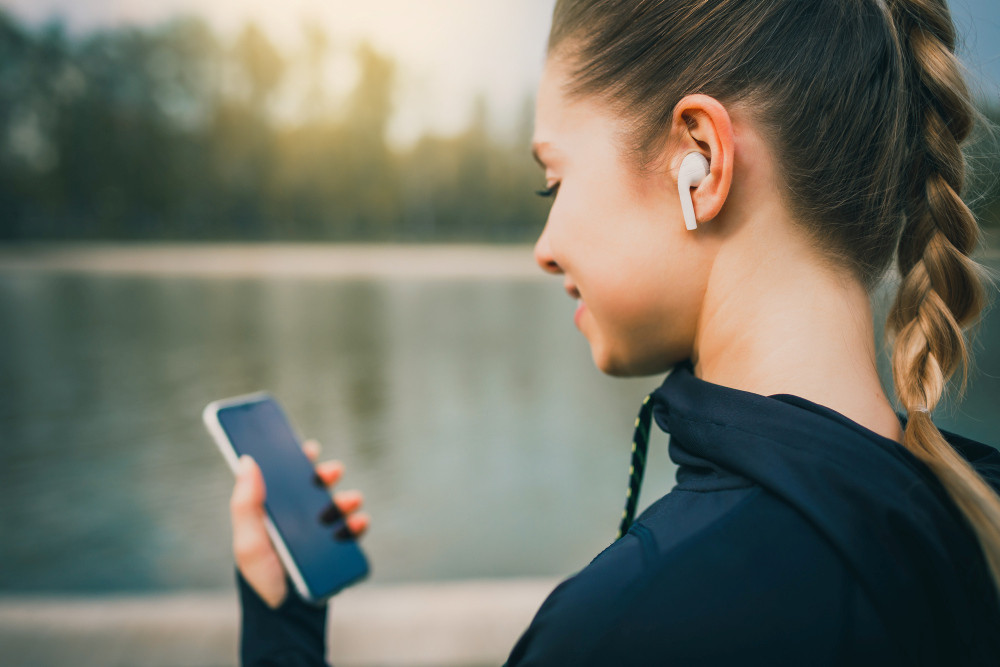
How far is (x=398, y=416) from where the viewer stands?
6.18 m

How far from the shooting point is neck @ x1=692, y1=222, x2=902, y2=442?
0.68 metres

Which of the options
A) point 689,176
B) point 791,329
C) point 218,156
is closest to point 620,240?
point 689,176

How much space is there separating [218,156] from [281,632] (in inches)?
1430

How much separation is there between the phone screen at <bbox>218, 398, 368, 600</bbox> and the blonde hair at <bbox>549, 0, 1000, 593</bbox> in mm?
879

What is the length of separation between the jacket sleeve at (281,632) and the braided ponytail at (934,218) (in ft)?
2.74

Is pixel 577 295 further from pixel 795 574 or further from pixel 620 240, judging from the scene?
pixel 795 574

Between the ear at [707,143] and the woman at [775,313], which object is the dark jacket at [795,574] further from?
the ear at [707,143]

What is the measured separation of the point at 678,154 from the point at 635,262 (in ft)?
0.40

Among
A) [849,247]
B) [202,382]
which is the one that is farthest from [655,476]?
[202,382]

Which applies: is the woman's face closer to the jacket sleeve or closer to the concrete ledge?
the jacket sleeve

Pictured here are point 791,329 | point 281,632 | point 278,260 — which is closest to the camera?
point 791,329

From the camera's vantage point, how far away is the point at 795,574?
A: 1.84 feet

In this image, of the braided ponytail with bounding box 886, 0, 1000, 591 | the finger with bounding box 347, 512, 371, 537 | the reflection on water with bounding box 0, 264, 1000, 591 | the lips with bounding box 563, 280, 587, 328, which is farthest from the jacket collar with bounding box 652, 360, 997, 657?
the finger with bounding box 347, 512, 371, 537

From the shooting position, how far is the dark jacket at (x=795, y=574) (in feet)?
1.83
